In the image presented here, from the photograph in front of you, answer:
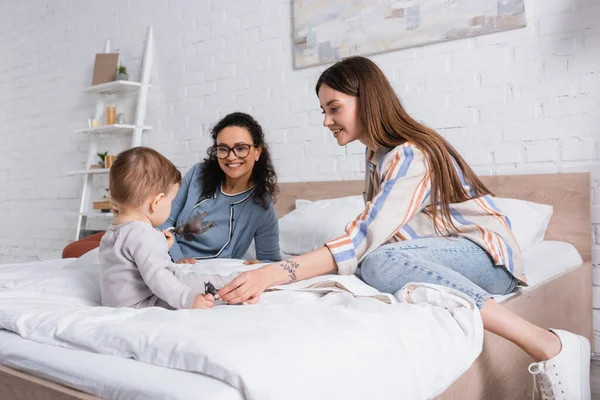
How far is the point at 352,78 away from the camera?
1642mm

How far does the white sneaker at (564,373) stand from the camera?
1301 millimetres

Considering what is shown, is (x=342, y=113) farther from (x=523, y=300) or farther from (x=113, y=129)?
(x=113, y=129)

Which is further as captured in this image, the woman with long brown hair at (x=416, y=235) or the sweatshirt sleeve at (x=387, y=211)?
the sweatshirt sleeve at (x=387, y=211)

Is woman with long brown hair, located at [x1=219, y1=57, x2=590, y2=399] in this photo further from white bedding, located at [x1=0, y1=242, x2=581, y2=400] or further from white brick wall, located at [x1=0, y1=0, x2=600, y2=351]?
white brick wall, located at [x1=0, y1=0, x2=600, y2=351]

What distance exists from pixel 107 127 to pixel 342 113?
8.11ft

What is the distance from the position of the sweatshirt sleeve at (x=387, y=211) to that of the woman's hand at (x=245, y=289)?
22 cm

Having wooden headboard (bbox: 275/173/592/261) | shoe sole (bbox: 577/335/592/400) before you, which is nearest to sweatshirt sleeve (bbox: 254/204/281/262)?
wooden headboard (bbox: 275/173/592/261)

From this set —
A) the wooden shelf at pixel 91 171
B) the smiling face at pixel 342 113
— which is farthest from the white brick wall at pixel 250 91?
the smiling face at pixel 342 113

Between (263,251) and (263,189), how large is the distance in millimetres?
219

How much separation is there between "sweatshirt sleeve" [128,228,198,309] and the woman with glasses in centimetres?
80

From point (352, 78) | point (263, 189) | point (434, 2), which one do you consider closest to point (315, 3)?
point (434, 2)

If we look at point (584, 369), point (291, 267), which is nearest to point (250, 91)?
point (291, 267)

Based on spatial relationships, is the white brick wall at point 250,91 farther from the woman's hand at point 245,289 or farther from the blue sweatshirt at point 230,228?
the woman's hand at point 245,289

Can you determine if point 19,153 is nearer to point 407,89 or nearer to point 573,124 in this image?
point 407,89
